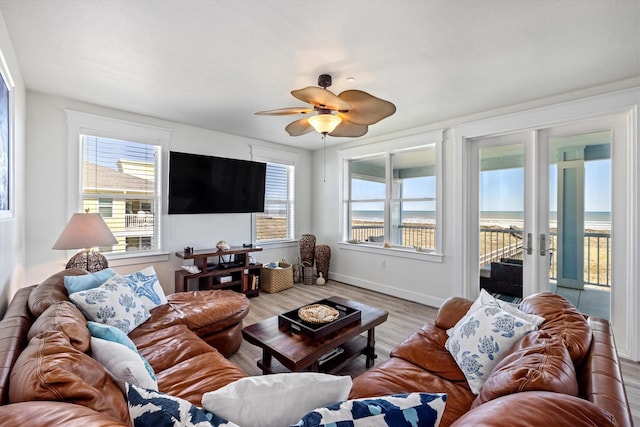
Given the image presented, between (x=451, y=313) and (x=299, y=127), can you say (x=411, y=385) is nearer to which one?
(x=451, y=313)

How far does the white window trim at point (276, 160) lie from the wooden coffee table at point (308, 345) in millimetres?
2579

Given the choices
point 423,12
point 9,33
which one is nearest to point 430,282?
point 423,12

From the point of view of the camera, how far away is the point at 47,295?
1672mm

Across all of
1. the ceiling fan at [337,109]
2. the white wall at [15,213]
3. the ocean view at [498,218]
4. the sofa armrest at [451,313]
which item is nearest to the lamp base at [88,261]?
the white wall at [15,213]

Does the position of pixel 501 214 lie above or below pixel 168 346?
above

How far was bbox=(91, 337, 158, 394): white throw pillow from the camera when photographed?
3.62 feet

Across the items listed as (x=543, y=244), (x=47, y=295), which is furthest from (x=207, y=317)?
(x=543, y=244)

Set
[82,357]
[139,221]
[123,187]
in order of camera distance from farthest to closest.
→ [139,221]
[123,187]
[82,357]

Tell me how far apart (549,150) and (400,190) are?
5.93 ft

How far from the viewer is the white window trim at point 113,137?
3.06 metres

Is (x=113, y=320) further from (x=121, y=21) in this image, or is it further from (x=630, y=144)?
(x=630, y=144)

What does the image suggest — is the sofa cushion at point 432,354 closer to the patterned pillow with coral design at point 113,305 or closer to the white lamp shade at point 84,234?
the patterned pillow with coral design at point 113,305

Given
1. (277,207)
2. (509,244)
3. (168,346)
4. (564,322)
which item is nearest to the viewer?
(564,322)

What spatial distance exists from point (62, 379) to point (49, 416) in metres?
0.20
